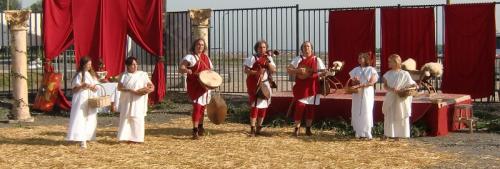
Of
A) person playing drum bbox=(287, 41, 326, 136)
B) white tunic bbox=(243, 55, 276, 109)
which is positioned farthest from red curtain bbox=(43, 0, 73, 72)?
person playing drum bbox=(287, 41, 326, 136)

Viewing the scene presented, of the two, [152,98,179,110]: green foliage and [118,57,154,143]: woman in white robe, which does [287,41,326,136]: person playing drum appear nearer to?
[118,57,154,143]: woman in white robe

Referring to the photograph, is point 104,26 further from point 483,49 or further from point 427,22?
point 483,49

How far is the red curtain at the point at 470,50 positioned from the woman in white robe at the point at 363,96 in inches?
180

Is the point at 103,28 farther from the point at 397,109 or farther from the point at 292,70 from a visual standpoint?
the point at 397,109

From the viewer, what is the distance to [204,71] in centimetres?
930

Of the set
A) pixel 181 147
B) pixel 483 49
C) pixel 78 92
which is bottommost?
pixel 181 147

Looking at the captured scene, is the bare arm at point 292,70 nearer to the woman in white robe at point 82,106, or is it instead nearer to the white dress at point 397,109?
the white dress at point 397,109

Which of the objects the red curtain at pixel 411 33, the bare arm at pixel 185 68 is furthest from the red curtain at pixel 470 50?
the bare arm at pixel 185 68

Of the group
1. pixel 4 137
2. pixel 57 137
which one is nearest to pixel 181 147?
pixel 57 137

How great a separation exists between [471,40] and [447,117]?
3.54 metres

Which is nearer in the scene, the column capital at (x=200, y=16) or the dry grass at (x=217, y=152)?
the dry grass at (x=217, y=152)

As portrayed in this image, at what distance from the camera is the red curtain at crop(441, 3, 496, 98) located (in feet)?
42.3

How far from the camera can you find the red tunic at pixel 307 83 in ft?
31.1

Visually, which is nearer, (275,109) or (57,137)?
(57,137)
